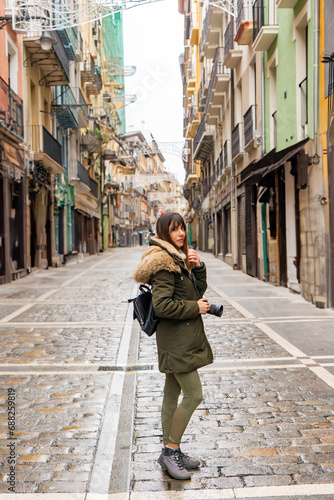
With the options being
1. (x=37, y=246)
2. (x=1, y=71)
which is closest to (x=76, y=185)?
(x=37, y=246)

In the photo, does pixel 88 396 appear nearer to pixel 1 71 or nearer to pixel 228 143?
pixel 1 71

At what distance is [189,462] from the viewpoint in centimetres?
335

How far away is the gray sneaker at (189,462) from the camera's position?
3.35 meters

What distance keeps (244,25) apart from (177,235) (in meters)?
14.5

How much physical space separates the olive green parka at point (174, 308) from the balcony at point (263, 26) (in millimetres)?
12013

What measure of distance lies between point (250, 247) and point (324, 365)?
39.1ft

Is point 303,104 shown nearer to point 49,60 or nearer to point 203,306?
point 203,306

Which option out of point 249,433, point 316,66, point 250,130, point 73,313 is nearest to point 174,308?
point 249,433

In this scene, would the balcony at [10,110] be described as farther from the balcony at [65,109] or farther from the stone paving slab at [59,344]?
the stone paving slab at [59,344]

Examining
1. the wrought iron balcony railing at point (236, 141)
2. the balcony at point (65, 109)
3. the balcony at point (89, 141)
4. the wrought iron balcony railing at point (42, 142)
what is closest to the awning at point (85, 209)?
the balcony at point (89, 141)

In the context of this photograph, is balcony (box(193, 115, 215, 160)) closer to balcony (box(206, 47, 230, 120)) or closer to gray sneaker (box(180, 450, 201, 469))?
balcony (box(206, 47, 230, 120))

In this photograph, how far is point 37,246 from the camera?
2097 cm

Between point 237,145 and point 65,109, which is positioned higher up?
point 65,109

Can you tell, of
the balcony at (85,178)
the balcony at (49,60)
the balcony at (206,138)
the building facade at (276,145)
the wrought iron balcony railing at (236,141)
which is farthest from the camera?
the balcony at (206,138)
